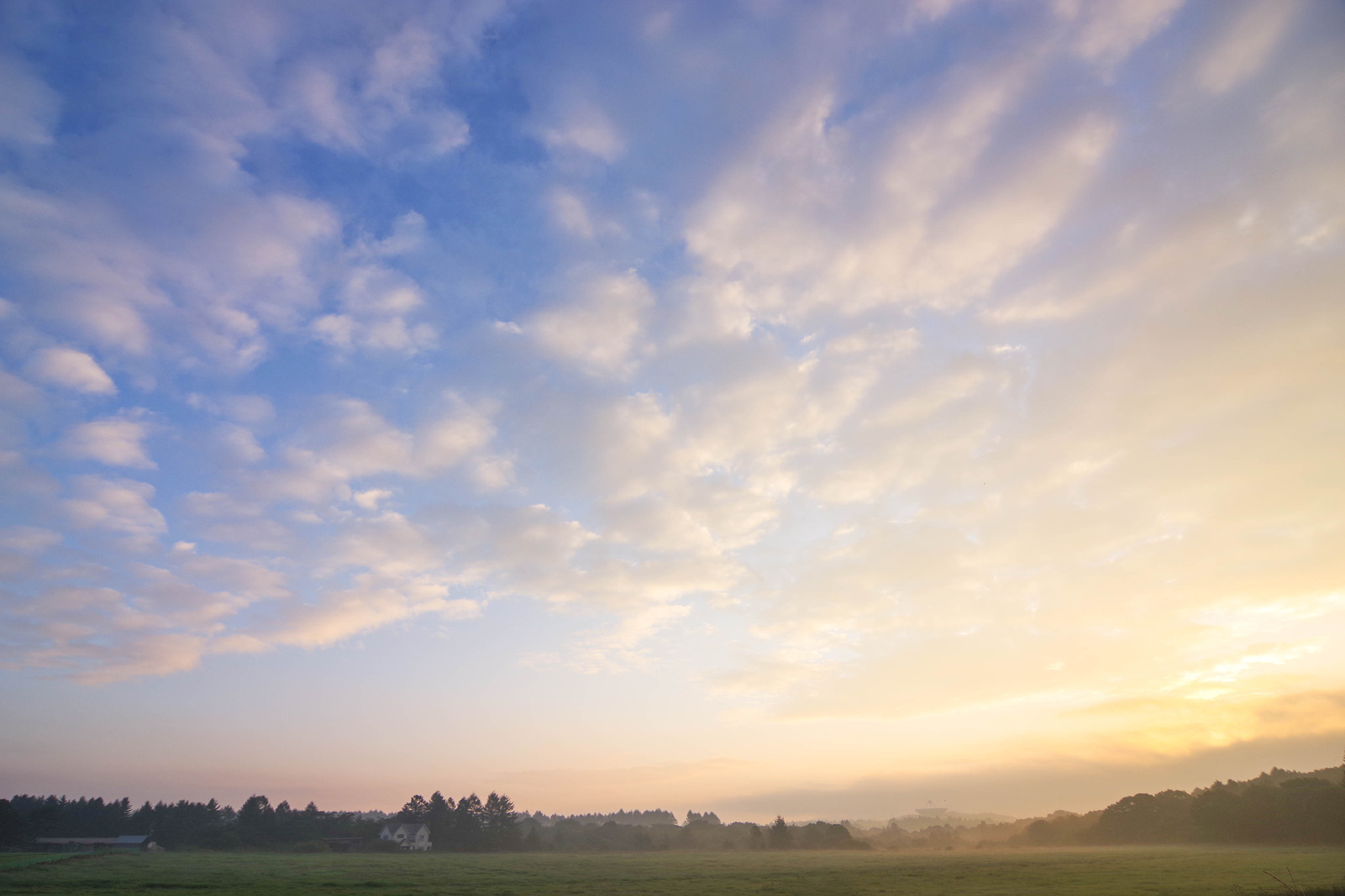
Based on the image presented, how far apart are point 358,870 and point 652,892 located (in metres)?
43.2

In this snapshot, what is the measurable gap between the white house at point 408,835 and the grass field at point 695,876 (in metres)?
61.3

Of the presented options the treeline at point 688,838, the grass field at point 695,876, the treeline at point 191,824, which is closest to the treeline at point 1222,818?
the grass field at point 695,876

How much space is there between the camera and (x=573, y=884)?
55.1 metres

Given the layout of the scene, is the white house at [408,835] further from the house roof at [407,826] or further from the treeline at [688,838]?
the treeline at [688,838]

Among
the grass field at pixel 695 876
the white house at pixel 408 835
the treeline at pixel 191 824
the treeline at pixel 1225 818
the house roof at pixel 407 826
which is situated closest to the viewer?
the grass field at pixel 695 876

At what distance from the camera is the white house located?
488ft

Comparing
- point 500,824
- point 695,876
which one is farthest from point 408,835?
point 695,876

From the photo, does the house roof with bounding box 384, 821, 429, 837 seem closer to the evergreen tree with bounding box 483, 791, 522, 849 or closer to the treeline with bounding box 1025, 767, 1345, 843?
the evergreen tree with bounding box 483, 791, 522, 849

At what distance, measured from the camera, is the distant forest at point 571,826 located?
4626 inches

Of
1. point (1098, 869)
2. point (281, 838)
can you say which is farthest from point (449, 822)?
point (1098, 869)

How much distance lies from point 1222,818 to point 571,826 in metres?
149

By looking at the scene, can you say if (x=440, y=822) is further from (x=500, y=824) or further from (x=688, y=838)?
(x=688, y=838)

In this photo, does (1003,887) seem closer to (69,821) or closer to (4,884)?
(4,884)

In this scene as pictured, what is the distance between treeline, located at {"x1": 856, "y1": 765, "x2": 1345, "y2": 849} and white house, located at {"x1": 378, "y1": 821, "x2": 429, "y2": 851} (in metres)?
143
